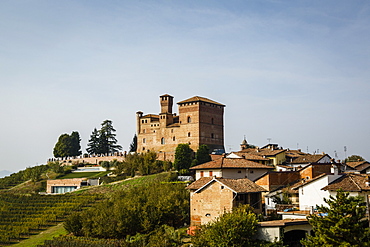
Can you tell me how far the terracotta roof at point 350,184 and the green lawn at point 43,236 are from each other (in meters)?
22.8

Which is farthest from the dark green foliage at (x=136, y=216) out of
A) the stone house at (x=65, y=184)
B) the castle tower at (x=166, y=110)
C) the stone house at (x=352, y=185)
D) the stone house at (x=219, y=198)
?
the castle tower at (x=166, y=110)

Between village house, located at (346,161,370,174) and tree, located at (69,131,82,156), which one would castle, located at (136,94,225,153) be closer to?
tree, located at (69,131,82,156)

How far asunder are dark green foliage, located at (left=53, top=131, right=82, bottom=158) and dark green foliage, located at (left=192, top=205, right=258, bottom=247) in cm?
6519

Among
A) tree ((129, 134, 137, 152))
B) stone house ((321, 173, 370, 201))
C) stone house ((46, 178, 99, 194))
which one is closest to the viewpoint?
stone house ((321, 173, 370, 201))

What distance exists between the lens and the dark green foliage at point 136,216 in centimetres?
3209

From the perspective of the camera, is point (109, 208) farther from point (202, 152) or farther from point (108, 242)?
point (202, 152)

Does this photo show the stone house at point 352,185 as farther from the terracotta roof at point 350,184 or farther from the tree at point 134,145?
the tree at point 134,145

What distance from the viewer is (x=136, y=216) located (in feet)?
107

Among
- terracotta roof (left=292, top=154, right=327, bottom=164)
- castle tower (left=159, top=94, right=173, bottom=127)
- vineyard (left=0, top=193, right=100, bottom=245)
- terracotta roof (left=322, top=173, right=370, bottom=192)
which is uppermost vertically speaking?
castle tower (left=159, top=94, right=173, bottom=127)

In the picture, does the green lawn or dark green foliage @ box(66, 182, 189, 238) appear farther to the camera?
the green lawn

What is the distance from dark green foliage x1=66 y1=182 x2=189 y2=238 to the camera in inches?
1264

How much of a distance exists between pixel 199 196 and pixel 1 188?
4925cm

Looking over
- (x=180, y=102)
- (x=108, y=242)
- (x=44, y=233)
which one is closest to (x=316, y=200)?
(x=108, y=242)

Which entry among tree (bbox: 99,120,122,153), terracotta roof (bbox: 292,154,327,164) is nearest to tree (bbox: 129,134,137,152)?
tree (bbox: 99,120,122,153)
